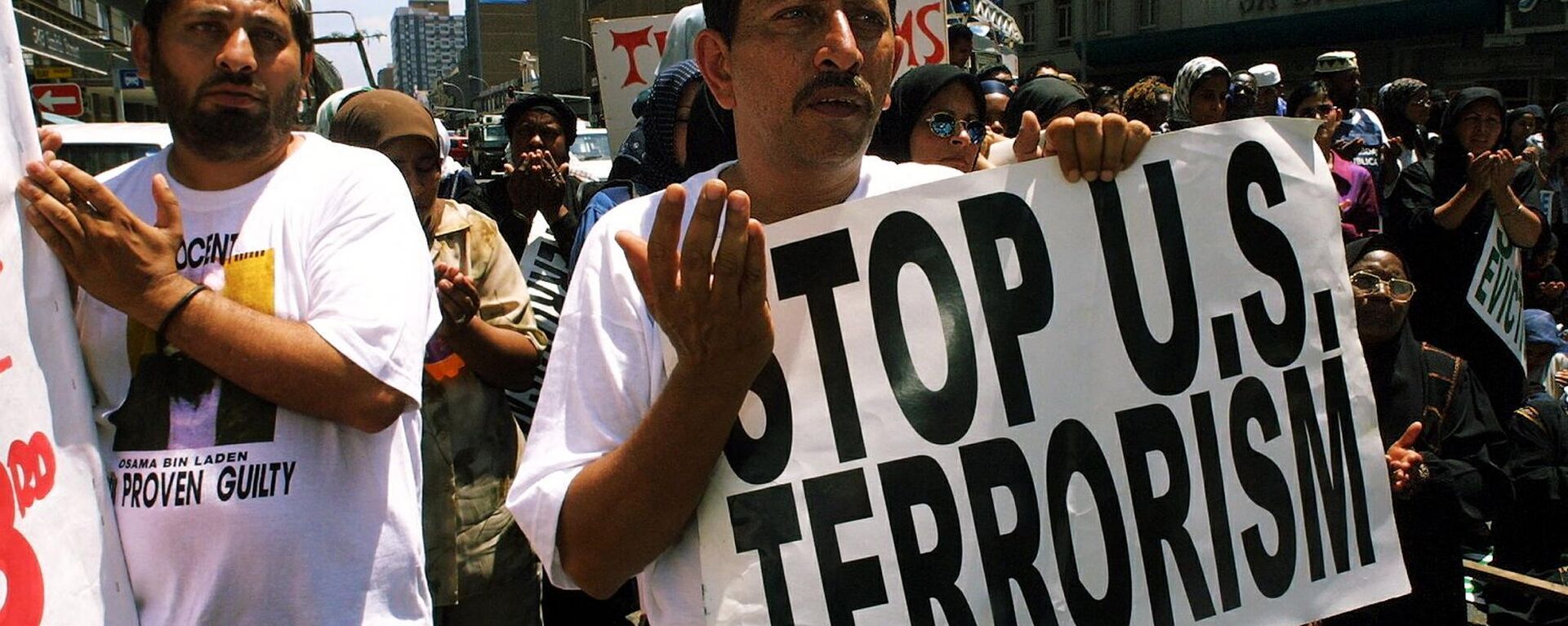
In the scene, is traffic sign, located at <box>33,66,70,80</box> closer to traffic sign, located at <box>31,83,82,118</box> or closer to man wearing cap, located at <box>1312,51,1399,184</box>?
traffic sign, located at <box>31,83,82,118</box>

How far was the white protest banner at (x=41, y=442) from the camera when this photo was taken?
5.30ft

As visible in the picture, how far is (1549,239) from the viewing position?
27.7 ft

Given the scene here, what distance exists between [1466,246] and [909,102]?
264 centimetres

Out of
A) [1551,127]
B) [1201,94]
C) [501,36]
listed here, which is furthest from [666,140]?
[501,36]

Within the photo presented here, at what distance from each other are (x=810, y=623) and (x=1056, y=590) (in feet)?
1.11

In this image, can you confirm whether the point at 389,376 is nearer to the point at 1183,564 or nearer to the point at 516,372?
the point at 516,372

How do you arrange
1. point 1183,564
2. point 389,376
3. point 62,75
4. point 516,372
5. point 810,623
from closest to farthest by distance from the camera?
point 810,623
point 1183,564
point 389,376
point 516,372
point 62,75

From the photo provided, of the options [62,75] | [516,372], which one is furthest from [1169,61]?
[516,372]

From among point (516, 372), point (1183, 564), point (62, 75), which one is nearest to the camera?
point (1183, 564)

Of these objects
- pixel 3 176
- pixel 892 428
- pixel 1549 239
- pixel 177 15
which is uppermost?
pixel 177 15

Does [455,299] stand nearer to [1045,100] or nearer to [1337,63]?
[1045,100]

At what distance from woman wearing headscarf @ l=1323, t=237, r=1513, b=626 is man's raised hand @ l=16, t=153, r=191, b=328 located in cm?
303

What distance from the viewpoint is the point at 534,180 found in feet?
13.7

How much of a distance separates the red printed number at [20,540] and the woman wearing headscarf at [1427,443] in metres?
3.10
